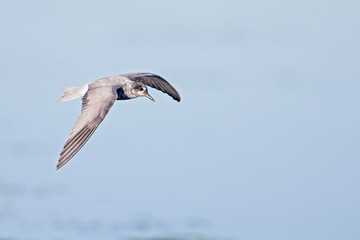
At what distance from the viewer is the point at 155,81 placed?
13.8 metres

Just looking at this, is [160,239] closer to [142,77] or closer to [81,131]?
[142,77]

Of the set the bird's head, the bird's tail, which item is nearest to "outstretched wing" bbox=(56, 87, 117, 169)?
the bird's tail

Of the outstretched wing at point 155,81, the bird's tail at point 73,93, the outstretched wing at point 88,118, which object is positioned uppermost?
the outstretched wing at point 155,81

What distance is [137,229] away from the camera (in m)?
15.8

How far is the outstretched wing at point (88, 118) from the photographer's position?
11.6m

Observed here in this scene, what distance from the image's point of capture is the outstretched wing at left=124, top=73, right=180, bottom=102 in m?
13.5

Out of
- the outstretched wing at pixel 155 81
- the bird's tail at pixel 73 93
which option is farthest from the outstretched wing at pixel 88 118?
the outstretched wing at pixel 155 81

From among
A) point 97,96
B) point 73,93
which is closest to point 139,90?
point 73,93

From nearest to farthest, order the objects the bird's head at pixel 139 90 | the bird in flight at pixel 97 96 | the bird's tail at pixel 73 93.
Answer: the bird in flight at pixel 97 96 < the bird's tail at pixel 73 93 < the bird's head at pixel 139 90

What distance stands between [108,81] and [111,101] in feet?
2.75

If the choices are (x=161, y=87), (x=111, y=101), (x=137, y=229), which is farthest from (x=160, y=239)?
(x=111, y=101)

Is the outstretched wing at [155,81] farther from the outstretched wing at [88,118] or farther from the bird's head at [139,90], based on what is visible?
the outstretched wing at [88,118]

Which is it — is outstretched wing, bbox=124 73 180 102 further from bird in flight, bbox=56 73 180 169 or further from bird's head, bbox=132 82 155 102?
bird's head, bbox=132 82 155 102

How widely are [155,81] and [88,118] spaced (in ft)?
6.55
